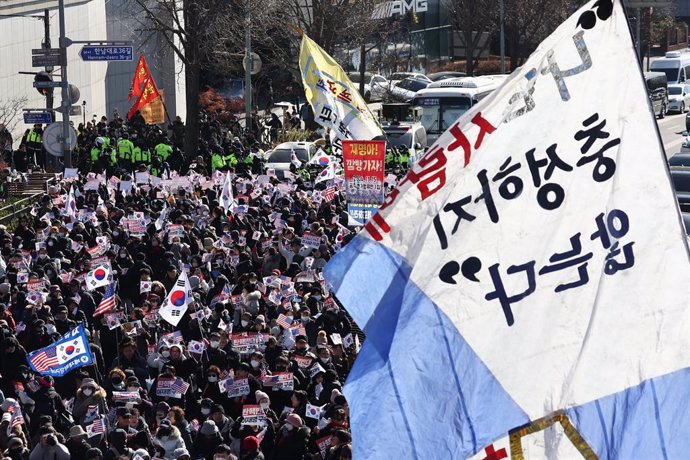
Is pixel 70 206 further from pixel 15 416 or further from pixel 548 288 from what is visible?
pixel 548 288

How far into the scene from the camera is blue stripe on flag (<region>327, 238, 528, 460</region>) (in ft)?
16.6

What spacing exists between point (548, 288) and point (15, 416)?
26.2ft

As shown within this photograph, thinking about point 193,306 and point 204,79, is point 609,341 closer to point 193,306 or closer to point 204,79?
point 193,306

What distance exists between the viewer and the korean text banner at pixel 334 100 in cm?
1936

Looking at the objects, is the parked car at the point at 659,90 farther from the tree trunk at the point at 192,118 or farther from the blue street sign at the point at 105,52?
the blue street sign at the point at 105,52

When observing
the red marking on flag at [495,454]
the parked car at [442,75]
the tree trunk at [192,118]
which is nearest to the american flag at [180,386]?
the red marking on flag at [495,454]

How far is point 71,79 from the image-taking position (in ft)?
123

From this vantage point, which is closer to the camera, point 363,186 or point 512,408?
point 512,408

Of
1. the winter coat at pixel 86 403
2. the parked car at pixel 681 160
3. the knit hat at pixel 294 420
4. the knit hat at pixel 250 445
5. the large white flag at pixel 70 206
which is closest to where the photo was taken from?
the knit hat at pixel 250 445

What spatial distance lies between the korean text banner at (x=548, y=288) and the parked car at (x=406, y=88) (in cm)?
4626

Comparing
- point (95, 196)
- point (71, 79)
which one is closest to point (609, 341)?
point (95, 196)

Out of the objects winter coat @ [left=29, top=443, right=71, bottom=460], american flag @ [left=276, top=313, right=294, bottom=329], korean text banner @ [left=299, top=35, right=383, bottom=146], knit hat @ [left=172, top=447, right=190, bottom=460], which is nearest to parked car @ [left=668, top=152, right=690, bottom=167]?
korean text banner @ [left=299, top=35, right=383, bottom=146]

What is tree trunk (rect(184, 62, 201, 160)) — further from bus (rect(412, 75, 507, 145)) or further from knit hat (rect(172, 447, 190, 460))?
knit hat (rect(172, 447, 190, 460))

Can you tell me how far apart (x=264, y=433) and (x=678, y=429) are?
6985 mm
